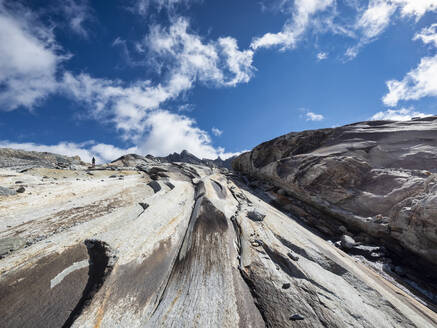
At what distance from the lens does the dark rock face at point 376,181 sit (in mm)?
7898

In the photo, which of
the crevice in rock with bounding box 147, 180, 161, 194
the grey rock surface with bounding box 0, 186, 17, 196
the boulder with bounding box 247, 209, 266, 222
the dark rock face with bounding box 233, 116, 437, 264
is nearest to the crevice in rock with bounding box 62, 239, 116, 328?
the boulder with bounding box 247, 209, 266, 222

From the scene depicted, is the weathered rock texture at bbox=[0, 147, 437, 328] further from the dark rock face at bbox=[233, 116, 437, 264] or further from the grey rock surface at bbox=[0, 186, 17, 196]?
the dark rock face at bbox=[233, 116, 437, 264]

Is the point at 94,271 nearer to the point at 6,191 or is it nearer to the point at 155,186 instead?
the point at 6,191

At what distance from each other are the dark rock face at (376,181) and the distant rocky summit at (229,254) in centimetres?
8

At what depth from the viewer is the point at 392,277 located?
737 cm

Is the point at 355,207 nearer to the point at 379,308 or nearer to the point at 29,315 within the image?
the point at 379,308

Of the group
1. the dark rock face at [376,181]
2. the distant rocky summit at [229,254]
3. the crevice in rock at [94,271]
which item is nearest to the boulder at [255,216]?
the distant rocky summit at [229,254]

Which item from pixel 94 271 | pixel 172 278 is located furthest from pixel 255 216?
pixel 94 271

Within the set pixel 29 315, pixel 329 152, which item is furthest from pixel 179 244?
pixel 329 152

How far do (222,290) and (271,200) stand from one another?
1255 cm

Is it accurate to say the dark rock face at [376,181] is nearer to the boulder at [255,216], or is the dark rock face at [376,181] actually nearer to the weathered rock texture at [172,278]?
the weathered rock texture at [172,278]

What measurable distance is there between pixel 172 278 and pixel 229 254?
6.83 ft

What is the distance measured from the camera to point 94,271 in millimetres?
4379

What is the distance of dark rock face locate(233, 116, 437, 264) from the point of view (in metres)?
7.90
